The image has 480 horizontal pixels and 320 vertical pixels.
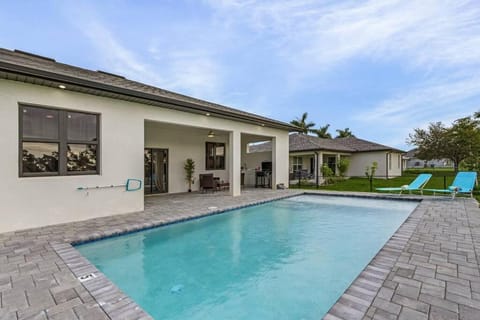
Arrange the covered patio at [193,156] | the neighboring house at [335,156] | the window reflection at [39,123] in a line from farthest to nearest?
the neighboring house at [335,156] → the covered patio at [193,156] → the window reflection at [39,123]

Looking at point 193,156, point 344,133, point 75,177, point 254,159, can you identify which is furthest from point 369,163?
point 75,177

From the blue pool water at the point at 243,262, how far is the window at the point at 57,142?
238cm

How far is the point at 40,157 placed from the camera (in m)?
5.60

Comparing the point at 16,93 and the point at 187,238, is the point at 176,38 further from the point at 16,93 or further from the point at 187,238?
the point at 187,238

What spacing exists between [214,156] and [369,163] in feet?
52.9

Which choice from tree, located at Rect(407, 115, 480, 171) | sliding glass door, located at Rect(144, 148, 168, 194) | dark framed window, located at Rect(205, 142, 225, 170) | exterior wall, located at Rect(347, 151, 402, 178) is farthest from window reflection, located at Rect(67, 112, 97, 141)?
tree, located at Rect(407, 115, 480, 171)

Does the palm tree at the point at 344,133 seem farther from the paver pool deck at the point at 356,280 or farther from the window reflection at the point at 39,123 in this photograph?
the window reflection at the point at 39,123

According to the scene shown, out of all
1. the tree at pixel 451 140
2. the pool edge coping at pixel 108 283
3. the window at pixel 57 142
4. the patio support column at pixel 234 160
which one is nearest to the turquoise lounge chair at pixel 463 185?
the pool edge coping at pixel 108 283

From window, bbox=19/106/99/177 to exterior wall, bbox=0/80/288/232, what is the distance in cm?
17

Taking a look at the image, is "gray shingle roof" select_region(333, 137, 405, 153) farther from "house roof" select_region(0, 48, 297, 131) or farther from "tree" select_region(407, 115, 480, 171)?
"house roof" select_region(0, 48, 297, 131)

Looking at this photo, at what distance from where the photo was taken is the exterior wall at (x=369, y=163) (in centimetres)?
2195

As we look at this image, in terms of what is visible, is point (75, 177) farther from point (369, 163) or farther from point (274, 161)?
point (369, 163)

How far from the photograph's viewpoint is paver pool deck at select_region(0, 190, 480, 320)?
2.31 m

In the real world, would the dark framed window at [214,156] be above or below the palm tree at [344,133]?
below
